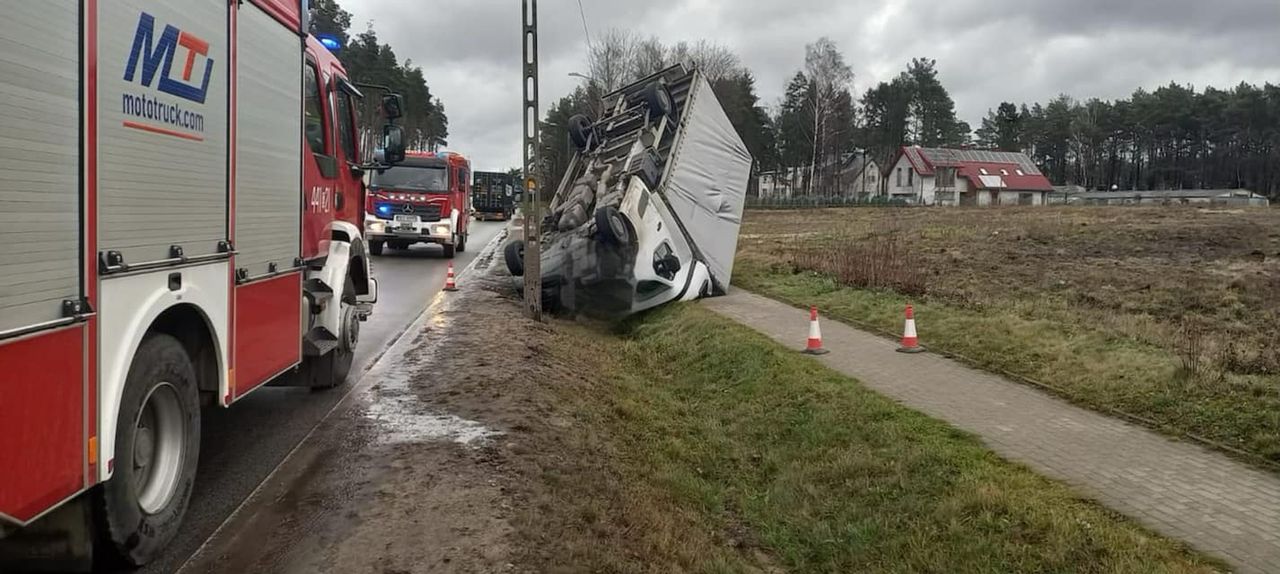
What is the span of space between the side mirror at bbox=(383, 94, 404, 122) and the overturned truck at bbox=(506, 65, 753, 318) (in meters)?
4.45

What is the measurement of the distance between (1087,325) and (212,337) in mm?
9688

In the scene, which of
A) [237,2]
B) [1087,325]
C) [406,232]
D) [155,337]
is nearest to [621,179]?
[1087,325]

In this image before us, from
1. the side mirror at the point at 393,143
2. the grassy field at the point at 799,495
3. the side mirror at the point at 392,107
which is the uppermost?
the side mirror at the point at 392,107

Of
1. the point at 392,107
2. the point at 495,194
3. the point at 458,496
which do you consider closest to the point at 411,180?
the point at 392,107

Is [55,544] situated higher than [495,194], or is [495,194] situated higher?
[495,194]

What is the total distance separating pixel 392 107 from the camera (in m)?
7.65

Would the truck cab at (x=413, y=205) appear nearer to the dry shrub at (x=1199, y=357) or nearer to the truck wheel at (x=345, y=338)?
the truck wheel at (x=345, y=338)

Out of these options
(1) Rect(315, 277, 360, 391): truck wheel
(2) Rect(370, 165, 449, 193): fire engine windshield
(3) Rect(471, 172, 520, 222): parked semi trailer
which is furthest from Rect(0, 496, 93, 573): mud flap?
(3) Rect(471, 172, 520, 222): parked semi trailer

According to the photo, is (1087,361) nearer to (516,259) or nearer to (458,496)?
(458,496)

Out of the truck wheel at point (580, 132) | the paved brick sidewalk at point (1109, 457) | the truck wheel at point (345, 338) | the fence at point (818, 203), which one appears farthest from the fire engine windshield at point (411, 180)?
the fence at point (818, 203)

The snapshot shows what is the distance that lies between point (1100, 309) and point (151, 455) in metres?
12.1

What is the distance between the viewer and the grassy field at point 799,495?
14.1 ft

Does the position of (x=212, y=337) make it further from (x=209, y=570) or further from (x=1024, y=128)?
(x=1024, y=128)

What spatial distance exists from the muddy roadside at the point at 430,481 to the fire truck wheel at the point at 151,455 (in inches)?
10.2
